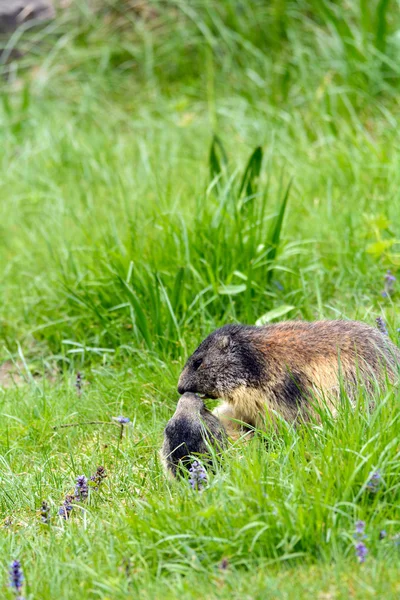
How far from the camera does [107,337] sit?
209 inches

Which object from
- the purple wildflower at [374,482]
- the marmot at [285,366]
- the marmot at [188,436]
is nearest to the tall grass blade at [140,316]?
the marmot at [285,366]

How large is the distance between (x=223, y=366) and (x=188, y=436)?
475 mm

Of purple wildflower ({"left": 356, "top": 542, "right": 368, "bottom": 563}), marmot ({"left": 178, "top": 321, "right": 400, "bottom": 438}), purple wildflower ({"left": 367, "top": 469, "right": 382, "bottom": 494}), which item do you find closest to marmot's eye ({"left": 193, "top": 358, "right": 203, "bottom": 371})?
marmot ({"left": 178, "top": 321, "right": 400, "bottom": 438})

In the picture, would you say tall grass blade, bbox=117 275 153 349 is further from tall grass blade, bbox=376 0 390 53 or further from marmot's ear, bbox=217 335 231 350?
tall grass blade, bbox=376 0 390 53

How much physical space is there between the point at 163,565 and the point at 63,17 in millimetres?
7405

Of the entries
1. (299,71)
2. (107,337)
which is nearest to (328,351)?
(107,337)

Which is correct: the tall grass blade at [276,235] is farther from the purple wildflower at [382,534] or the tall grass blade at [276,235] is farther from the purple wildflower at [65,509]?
the purple wildflower at [382,534]

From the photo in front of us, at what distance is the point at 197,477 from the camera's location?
3.30 m

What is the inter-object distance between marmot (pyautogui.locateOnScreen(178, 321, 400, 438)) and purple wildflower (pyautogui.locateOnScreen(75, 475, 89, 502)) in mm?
744

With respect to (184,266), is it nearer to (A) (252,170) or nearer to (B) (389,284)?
(A) (252,170)

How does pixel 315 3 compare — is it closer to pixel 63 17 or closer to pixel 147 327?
pixel 63 17

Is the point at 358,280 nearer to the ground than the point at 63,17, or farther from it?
nearer to the ground

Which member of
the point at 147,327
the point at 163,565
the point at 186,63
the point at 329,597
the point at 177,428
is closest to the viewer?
the point at 329,597

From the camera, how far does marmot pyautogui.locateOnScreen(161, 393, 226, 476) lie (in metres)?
3.64
